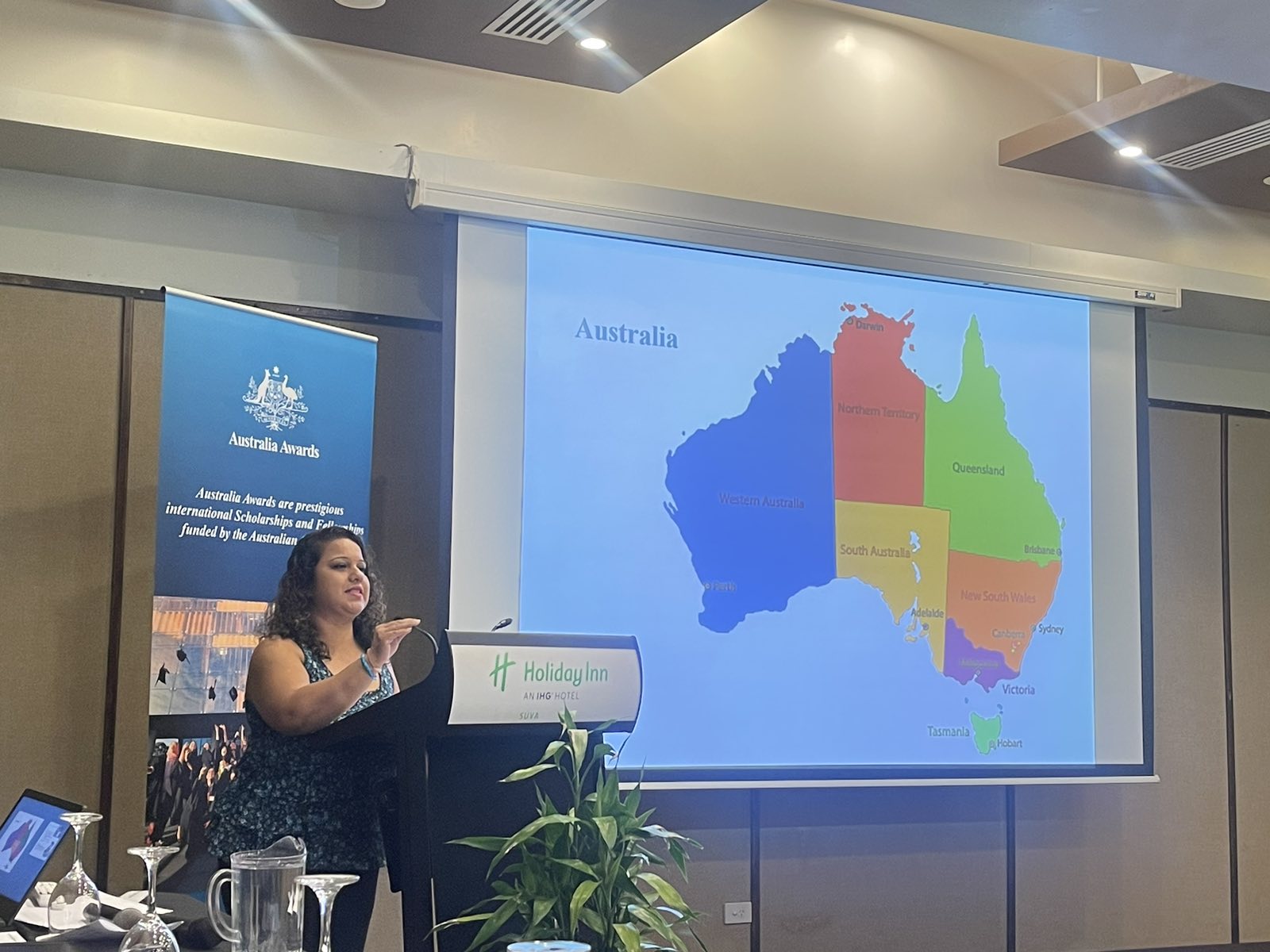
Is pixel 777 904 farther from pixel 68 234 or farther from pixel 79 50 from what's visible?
pixel 79 50

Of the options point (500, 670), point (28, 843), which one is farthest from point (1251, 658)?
point (28, 843)

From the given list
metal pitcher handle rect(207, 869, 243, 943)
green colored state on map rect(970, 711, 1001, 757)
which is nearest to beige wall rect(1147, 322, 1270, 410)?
green colored state on map rect(970, 711, 1001, 757)

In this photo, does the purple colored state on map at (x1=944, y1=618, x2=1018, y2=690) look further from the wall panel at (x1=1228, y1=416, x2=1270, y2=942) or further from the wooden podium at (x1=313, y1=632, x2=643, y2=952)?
the wooden podium at (x1=313, y1=632, x2=643, y2=952)

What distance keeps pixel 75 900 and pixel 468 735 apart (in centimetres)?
67

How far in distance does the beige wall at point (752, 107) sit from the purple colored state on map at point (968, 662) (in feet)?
5.16

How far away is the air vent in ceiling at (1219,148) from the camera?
188 inches

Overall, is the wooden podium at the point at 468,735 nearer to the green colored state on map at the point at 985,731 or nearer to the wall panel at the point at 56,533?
the wall panel at the point at 56,533

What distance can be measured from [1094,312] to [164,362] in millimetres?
3498

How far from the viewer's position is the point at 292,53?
13.8 ft

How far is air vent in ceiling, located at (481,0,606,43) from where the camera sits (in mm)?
3764

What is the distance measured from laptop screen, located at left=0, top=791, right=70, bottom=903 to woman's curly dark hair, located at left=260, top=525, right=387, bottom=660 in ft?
1.88

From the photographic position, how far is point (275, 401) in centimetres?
375

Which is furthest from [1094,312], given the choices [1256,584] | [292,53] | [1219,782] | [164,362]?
[164,362]

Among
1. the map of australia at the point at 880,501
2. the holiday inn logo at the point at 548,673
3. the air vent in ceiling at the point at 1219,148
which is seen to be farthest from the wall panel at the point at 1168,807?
the holiday inn logo at the point at 548,673
